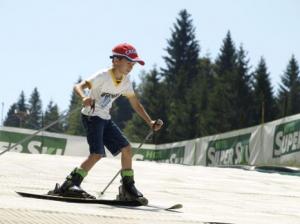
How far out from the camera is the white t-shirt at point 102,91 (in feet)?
21.8

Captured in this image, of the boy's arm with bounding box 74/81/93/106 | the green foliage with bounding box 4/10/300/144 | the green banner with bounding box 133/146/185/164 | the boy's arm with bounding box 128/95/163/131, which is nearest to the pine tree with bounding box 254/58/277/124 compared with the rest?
the green foliage with bounding box 4/10/300/144

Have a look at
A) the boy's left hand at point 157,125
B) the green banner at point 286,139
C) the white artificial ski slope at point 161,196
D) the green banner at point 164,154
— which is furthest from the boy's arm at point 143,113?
the green banner at point 164,154

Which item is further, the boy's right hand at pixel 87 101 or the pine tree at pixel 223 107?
the pine tree at pixel 223 107

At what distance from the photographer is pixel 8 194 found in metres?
6.30

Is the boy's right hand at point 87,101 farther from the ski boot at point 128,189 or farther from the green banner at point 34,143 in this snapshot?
the green banner at point 34,143

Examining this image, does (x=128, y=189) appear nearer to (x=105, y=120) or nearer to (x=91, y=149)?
(x=91, y=149)

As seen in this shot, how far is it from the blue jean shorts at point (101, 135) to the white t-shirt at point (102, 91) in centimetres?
7

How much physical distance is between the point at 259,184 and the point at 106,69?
18.2ft

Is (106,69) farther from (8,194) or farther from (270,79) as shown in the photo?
(270,79)

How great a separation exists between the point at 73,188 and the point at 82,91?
935 millimetres

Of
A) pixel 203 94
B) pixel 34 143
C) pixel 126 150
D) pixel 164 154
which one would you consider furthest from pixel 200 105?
pixel 126 150

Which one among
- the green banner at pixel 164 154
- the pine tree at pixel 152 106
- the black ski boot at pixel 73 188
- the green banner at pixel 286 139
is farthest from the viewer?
the pine tree at pixel 152 106

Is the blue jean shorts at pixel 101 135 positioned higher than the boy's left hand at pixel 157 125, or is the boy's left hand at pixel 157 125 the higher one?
the boy's left hand at pixel 157 125

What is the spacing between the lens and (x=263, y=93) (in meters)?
60.6
